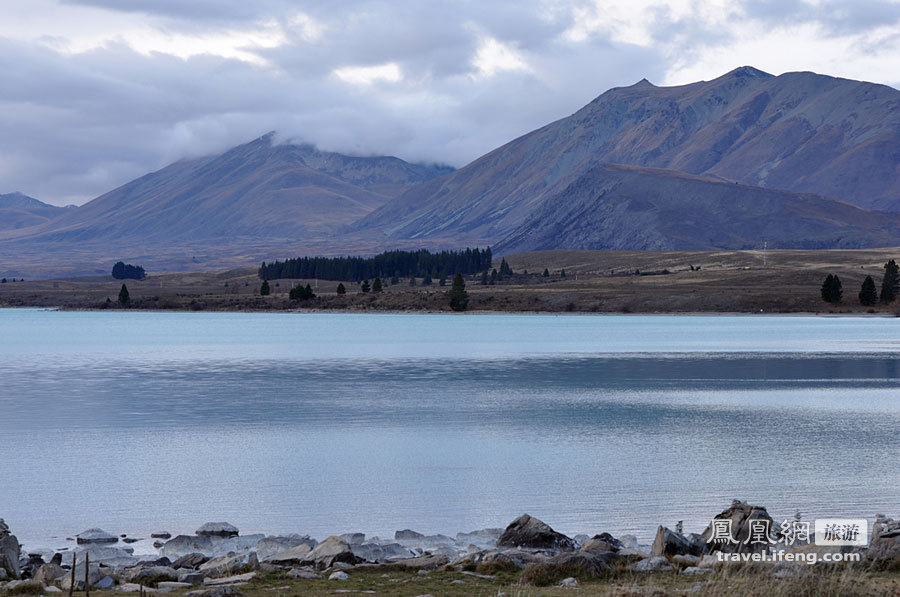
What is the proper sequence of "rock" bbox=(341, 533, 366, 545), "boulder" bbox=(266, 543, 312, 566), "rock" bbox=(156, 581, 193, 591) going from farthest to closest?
"rock" bbox=(341, 533, 366, 545)
"boulder" bbox=(266, 543, 312, 566)
"rock" bbox=(156, 581, 193, 591)

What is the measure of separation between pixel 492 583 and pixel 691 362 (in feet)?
223

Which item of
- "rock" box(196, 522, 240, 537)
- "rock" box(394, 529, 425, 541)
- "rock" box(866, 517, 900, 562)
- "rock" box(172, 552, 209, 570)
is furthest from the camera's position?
"rock" box(196, 522, 240, 537)

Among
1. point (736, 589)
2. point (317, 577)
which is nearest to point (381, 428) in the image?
point (317, 577)

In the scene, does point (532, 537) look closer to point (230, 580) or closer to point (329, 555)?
point (329, 555)

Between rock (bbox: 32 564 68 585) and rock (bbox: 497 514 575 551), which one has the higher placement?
rock (bbox: 32 564 68 585)

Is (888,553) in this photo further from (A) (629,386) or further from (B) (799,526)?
(A) (629,386)

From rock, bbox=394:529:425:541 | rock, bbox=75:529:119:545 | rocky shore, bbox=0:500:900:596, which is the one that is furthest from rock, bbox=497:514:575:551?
rock, bbox=75:529:119:545

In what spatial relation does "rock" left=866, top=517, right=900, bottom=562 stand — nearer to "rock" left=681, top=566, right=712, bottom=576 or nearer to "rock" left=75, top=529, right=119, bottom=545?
"rock" left=681, top=566, right=712, bottom=576

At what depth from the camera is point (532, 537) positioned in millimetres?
23406

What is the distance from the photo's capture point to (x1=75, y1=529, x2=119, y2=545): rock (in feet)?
82.2

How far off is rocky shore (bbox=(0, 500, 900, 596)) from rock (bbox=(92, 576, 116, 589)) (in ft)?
0.09

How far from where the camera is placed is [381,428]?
46.4m

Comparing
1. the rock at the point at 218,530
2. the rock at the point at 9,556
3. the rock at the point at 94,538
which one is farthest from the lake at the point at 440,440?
the rock at the point at 9,556

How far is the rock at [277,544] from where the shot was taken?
2342cm
